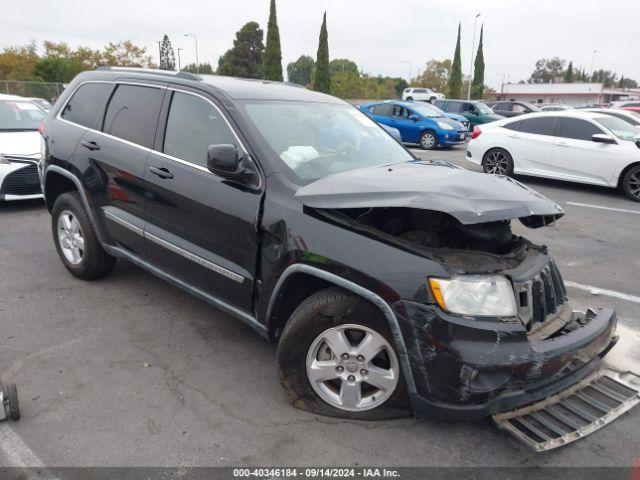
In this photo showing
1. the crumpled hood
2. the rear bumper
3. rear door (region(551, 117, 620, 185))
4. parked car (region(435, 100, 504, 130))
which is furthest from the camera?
parked car (region(435, 100, 504, 130))

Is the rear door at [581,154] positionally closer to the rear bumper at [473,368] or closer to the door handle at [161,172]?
the rear bumper at [473,368]

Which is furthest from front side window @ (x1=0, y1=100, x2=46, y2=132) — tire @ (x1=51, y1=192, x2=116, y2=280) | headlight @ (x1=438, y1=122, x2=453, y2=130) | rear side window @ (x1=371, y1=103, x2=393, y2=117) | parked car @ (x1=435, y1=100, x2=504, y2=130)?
parked car @ (x1=435, y1=100, x2=504, y2=130)

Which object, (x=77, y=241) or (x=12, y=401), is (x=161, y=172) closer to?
(x=77, y=241)

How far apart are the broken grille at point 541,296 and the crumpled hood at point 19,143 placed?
23.4ft

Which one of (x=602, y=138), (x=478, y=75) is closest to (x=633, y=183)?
(x=602, y=138)

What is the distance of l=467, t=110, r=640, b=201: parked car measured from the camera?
9.16 meters

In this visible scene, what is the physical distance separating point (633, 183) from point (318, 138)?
25.9ft

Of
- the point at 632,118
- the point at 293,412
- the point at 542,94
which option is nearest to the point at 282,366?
the point at 293,412

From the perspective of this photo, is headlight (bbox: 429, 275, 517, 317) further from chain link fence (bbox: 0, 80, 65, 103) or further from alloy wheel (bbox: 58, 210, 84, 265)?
chain link fence (bbox: 0, 80, 65, 103)

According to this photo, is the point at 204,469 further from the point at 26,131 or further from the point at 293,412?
the point at 26,131

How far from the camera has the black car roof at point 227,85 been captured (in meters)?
3.53

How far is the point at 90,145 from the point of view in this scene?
420 centimetres

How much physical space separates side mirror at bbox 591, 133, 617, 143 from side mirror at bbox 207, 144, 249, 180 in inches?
335

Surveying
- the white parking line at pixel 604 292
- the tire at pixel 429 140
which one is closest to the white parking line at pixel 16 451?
the white parking line at pixel 604 292
